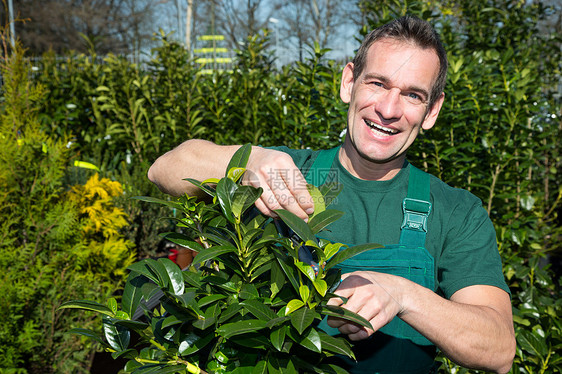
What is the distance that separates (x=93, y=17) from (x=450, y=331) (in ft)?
112

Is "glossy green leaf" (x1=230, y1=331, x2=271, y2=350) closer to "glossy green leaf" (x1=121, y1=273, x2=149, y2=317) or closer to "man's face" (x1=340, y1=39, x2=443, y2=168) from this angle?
"glossy green leaf" (x1=121, y1=273, x2=149, y2=317)

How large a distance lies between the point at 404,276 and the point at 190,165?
3.01ft

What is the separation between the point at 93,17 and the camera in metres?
30.2

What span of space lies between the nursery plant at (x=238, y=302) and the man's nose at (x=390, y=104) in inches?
32.8

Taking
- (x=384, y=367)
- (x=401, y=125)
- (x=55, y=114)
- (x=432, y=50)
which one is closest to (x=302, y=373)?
(x=384, y=367)

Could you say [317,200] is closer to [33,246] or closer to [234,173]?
[234,173]

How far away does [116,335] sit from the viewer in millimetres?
1036

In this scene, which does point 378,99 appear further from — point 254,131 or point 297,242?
point 254,131

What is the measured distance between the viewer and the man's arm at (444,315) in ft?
3.68

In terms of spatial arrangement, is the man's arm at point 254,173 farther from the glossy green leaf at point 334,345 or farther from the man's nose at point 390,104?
the man's nose at point 390,104

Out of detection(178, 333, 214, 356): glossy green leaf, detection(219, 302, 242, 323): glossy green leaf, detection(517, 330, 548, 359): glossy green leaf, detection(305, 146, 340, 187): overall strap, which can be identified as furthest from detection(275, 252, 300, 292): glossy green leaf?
detection(517, 330, 548, 359): glossy green leaf

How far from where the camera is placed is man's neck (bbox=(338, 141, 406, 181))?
1886 mm

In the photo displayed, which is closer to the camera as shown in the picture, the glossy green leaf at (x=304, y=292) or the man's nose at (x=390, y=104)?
the glossy green leaf at (x=304, y=292)

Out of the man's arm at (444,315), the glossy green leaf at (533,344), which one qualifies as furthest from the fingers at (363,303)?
the glossy green leaf at (533,344)
